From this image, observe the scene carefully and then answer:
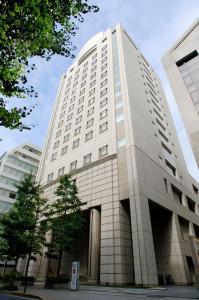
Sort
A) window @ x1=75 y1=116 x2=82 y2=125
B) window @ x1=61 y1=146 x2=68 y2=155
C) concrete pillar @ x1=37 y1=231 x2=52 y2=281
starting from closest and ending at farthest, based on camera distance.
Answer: concrete pillar @ x1=37 y1=231 x2=52 y2=281, window @ x1=61 y1=146 x2=68 y2=155, window @ x1=75 y1=116 x2=82 y2=125

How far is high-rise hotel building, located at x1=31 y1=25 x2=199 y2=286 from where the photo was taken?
2161cm

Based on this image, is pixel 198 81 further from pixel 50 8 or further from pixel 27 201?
pixel 27 201

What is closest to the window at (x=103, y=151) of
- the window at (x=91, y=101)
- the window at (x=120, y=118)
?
the window at (x=120, y=118)

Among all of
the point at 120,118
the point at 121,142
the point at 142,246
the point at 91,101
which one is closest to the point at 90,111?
the point at 91,101

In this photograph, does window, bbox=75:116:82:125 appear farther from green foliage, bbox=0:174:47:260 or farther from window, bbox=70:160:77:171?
green foliage, bbox=0:174:47:260

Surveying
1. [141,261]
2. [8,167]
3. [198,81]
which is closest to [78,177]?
[141,261]

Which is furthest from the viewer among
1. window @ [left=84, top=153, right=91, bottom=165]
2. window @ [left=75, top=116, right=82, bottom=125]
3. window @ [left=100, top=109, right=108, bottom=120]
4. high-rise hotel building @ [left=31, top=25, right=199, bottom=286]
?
window @ [left=75, top=116, right=82, bottom=125]

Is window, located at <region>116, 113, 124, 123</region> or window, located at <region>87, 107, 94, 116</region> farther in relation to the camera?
window, located at <region>87, 107, 94, 116</region>

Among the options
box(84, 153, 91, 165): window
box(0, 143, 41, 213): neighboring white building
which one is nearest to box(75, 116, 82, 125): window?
box(84, 153, 91, 165): window

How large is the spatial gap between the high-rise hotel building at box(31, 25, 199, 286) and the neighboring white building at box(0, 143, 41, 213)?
13.8 m

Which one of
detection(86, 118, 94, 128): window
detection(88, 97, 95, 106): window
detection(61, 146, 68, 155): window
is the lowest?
detection(61, 146, 68, 155): window

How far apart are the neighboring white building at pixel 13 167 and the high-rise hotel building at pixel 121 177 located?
13.8 m

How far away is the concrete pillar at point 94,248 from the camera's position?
21.9 m

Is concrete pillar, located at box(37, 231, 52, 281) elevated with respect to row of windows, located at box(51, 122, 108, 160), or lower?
lower
